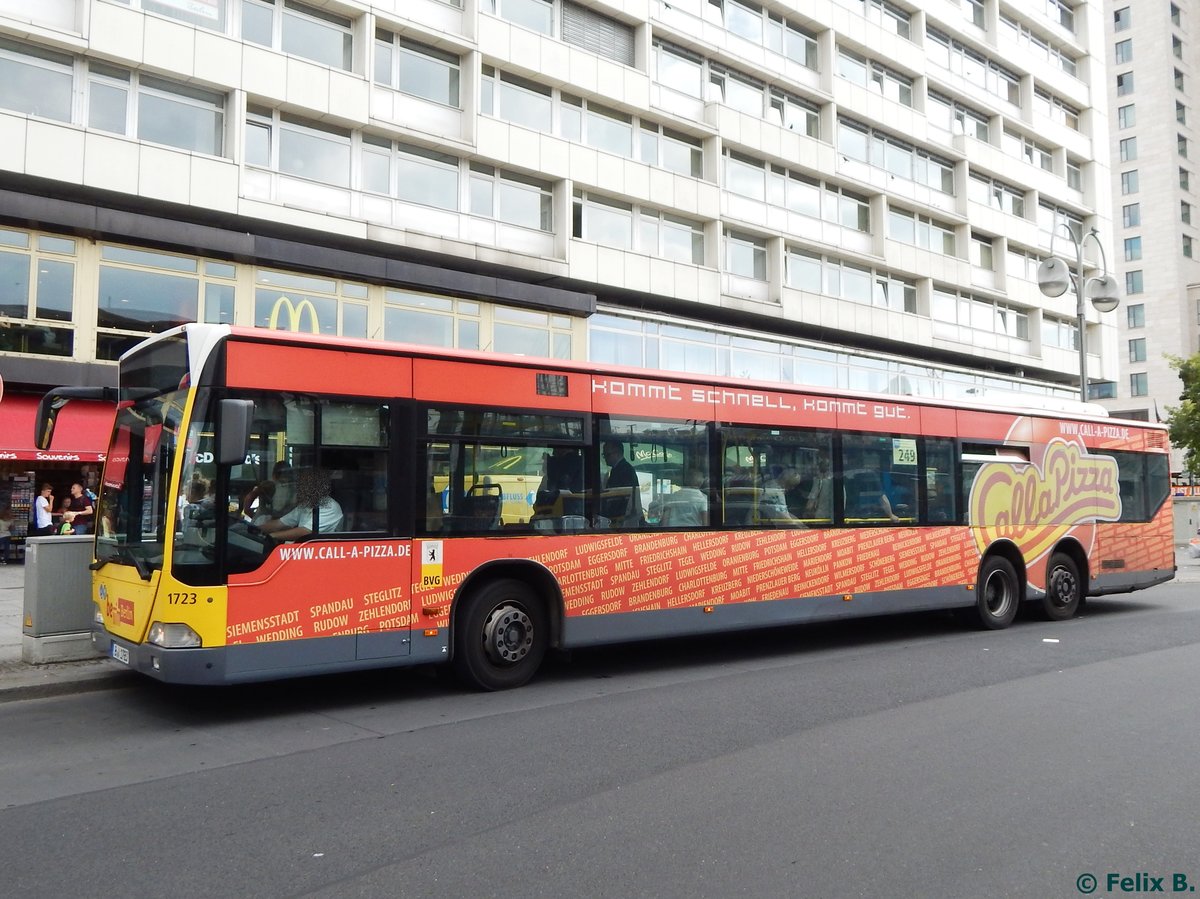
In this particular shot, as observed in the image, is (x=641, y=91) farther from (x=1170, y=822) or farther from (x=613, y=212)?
(x=1170, y=822)

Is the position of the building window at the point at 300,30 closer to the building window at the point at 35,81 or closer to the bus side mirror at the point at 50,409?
the building window at the point at 35,81

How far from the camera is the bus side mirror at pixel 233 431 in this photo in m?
6.86

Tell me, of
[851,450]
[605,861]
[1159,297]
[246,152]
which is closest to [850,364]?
[246,152]

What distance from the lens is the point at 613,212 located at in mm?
27844

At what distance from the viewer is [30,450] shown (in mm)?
19094

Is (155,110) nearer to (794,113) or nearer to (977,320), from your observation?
(794,113)

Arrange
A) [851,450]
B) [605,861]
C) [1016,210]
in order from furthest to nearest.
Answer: [1016,210], [851,450], [605,861]

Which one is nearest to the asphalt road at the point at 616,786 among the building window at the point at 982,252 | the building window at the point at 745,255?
the building window at the point at 745,255

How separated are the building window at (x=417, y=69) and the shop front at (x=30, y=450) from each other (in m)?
10.2

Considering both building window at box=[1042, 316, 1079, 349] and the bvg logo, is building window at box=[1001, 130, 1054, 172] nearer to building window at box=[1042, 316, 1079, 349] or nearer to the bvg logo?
building window at box=[1042, 316, 1079, 349]

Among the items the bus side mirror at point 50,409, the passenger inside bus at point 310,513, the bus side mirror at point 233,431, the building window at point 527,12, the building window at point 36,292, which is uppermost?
the building window at point 527,12

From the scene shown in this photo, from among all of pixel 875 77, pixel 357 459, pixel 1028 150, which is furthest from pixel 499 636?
pixel 1028 150

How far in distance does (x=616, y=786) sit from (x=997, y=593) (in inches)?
359

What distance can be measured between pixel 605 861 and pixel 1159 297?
7991cm
